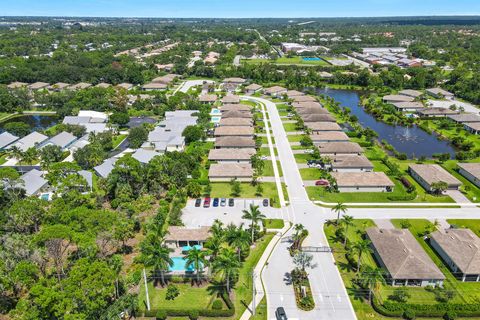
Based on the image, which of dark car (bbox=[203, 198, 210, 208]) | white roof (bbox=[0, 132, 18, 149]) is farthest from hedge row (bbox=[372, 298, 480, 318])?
white roof (bbox=[0, 132, 18, 149])

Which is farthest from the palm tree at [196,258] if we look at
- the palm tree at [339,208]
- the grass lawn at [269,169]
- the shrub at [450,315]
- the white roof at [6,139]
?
the white roof at [6,139]

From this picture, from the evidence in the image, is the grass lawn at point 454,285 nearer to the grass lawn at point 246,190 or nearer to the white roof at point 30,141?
the grass lawn at point 246,190

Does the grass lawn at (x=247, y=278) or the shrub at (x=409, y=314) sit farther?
the grass lawn at (x=247, y=278)

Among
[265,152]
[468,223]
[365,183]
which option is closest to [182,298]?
[365,183]

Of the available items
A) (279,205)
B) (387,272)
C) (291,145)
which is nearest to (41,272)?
(279,205)

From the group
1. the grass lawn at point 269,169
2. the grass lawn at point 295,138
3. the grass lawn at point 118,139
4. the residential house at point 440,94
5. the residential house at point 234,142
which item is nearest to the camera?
the grass lawn at point 269,169

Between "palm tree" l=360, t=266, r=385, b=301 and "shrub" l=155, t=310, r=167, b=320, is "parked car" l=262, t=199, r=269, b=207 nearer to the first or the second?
"palm tree" l=360, t=266, r=385, b=301
